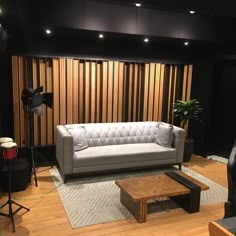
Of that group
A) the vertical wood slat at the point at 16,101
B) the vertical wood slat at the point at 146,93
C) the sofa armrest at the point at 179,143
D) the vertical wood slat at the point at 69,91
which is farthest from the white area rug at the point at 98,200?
the vertical wood slat at the point at 146,93

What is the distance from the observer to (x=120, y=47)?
4980 millimetres

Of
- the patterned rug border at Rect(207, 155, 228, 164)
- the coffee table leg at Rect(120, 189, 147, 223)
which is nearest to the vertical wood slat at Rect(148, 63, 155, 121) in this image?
the patterned rug border at Rect(207, 155, 228, 164)

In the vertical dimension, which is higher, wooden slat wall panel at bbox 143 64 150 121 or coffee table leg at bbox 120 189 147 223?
wooden slat wall panel at bbox 143 64 150 121

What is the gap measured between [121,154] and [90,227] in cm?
158

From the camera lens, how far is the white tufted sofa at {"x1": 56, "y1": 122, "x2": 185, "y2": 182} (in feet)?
12.9

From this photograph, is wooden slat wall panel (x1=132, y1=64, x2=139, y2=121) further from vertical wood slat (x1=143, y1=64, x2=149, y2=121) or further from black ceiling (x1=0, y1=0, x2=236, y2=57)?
black ceiling (x1=0, y1=0, x2=236, y2=57)

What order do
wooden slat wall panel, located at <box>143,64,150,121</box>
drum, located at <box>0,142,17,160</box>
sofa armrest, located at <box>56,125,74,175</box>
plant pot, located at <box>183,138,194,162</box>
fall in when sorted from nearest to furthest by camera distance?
drum, located at <box>0,142,17,160</box> < sofa armrest, located at <box>56,125,74,175</box> < plant pot, located at <box>183,138,194,162</box> < wooden slat wall panel, located at <box>143,64,150,121</box>

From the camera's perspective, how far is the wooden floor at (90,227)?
2.70 metres

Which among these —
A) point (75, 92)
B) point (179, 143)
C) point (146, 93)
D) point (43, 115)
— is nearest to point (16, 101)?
point (43, 115)

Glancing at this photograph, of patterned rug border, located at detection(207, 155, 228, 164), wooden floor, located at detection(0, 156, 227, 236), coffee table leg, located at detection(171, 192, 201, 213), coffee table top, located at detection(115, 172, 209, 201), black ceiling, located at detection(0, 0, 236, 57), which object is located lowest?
wooden floor, located at detection(0, 156, 227, 236)

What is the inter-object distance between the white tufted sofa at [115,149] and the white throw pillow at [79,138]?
0.04m

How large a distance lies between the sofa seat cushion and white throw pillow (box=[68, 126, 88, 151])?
0.09m

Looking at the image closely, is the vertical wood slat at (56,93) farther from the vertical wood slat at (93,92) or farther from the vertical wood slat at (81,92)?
the vertical wood slat at (93,92)

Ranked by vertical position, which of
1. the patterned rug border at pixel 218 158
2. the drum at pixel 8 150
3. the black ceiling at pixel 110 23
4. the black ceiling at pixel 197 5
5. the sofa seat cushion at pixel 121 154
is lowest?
the patterned rug border at pixel 218 158
